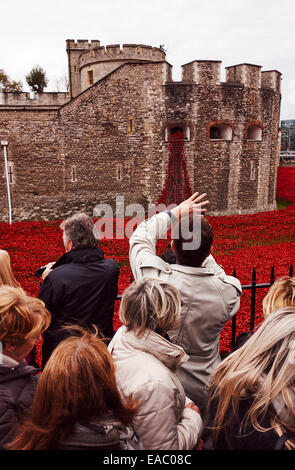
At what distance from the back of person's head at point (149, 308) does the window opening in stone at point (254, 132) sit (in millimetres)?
19378

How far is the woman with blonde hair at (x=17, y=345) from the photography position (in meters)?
1.83

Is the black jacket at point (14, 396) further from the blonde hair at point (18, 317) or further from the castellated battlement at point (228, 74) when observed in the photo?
the castellated battlement at point (228, 74)

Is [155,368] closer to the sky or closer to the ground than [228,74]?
closer to the ground

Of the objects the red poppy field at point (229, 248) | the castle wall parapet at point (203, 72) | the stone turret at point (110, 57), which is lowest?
the red poppy field at point (229, 248)

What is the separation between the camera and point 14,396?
1.87 meters

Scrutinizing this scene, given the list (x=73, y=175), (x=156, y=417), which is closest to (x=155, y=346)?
(x=156, y=417)

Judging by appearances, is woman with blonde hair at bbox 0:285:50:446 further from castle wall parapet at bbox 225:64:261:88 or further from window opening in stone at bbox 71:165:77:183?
castle wall parapet at bbox 225:64:261:88

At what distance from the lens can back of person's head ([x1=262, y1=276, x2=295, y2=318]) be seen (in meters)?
2.36

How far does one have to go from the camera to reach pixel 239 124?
18516mm

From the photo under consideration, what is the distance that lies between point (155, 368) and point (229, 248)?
9885 millimetres

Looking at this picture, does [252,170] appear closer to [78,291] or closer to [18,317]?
[78,291]

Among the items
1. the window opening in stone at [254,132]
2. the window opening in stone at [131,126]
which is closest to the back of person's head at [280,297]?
the window opening in stone at [131,126]

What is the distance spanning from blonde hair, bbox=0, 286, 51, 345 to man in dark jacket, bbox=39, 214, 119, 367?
73 centimetres

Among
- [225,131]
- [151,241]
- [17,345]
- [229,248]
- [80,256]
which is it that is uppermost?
[225,131]
